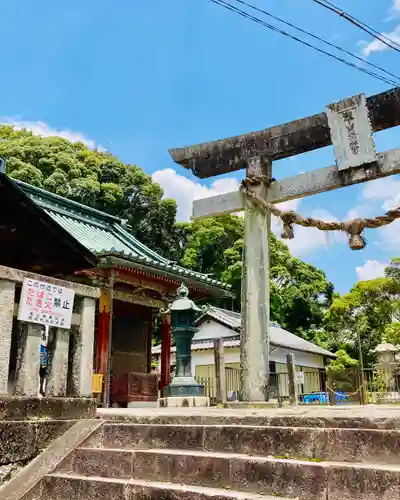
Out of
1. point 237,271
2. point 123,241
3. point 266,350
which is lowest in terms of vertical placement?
point 266,350

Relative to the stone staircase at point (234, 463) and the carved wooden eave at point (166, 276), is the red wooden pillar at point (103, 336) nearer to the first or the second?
the carved wooden eave at point (166, 276)

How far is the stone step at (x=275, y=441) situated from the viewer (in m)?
3.50

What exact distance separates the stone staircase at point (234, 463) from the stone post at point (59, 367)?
77 cm

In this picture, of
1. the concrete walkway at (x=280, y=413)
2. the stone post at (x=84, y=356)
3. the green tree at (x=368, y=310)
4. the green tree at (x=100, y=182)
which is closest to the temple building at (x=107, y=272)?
the stone post at (x=84, y=356)

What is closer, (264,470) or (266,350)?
(264,470)

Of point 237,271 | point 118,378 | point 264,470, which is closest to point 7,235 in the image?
point 264,470

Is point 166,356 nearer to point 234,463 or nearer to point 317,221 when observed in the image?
point 317,221

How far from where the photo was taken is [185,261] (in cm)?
3638

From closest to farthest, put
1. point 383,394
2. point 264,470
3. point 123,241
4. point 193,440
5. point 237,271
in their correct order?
point 264,470 → point 193,440 → point 383,394 → point 123,241 → point 237,271

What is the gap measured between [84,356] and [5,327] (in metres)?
1.07

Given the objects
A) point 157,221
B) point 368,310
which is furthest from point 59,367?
point 157,221

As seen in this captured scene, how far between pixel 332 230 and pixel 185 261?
2860cm

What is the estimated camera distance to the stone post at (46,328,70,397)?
517 cm

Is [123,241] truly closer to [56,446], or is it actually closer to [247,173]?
[247,173]
